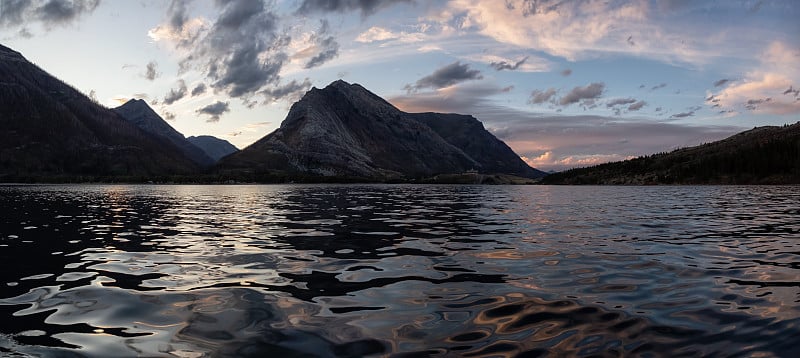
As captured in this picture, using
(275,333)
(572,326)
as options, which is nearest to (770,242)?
(572,326)

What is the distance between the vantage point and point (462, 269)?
1786 cm

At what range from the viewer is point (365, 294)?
13914mm

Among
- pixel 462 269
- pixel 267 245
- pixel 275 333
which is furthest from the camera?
pixel 267 245

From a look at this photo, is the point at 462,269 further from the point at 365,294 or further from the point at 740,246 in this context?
the point at 740,246

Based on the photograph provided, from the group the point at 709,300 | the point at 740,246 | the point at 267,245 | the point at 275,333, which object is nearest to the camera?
the point at 275,333

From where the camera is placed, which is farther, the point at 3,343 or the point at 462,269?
the point at 462,269

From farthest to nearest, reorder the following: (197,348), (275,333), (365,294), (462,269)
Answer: (462,269) → (365,294) → (275,333) → (197,348)

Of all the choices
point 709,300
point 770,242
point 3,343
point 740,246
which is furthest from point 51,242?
point 770,242

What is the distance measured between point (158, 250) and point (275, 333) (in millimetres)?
16503

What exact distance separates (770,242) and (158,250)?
3263cm

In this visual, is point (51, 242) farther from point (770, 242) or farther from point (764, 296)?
point (770, 242)

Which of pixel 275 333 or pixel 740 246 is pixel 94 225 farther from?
pixel 740 246

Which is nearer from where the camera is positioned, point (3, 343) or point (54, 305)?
point (3, 343)

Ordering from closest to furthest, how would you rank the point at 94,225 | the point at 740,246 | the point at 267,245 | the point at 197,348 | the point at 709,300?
1. the point at 197,348
2. the point at 709,300
3. the point at 740,246
4. the point at 267,245
5. the point at 94,225
